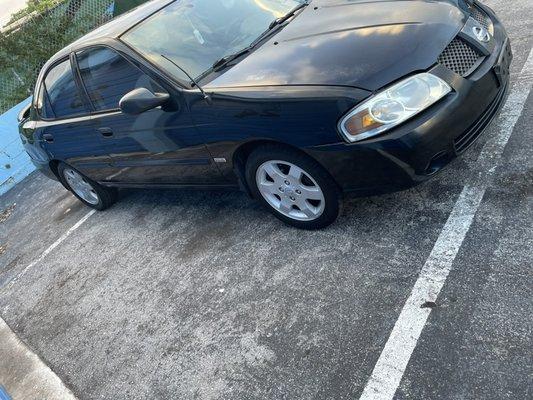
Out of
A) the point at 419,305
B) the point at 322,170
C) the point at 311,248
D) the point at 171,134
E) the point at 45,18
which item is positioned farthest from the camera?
the point at 45,18

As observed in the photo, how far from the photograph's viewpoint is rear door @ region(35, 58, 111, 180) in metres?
4.33

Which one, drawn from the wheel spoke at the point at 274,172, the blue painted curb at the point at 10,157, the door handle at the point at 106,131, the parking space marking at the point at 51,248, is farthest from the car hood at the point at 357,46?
the blue painted curb at the point at 10,157

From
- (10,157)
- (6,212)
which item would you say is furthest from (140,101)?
(10,157)

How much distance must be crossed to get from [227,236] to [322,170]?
1129 millimetres

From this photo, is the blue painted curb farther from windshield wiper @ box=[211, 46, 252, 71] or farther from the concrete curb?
windshield wiper @ box=[211, 46, 252, 71]

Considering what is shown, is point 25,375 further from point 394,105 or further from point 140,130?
point 394,105

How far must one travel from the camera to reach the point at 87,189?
5.28m

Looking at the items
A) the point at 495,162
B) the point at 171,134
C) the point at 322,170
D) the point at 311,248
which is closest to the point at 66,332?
the point at 171,134

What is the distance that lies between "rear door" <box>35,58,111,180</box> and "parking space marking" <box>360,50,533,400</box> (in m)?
2.93

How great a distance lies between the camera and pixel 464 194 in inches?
123

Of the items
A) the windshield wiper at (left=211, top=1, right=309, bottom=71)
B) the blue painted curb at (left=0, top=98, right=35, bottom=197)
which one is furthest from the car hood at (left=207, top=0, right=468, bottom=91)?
the blue painted curb at (left=0, top=98, right=35, bottom=197)

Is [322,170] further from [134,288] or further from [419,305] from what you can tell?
[134,288]

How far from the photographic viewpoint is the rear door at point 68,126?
14.2ft

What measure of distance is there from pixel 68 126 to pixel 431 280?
11.4 feet
